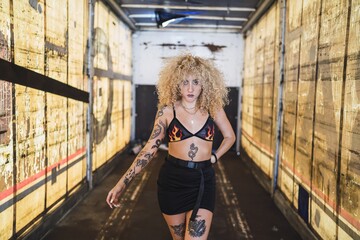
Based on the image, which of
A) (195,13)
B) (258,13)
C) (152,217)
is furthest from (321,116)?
(195,13)

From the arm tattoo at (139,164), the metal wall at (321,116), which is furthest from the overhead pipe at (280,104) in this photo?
the arm tattoo at (139,164)

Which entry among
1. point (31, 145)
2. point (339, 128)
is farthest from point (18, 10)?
point (339, 128)

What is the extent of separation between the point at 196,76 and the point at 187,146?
61 centimetres

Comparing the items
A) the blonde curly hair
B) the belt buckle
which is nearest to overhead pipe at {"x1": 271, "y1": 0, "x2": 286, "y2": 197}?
the blonde curly hair

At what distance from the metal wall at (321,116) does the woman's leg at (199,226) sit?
1.22 metres

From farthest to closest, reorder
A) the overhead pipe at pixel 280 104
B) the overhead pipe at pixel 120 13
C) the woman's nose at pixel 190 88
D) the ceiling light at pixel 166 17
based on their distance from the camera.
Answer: the ceiling light at pixel 166 17 → the overhead pipe at pixel 120 13 → the overhead pipe at pixel 280 104 → the woman's nose at pixel 190 88

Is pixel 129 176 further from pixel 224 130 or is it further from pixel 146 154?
pixel 224 130

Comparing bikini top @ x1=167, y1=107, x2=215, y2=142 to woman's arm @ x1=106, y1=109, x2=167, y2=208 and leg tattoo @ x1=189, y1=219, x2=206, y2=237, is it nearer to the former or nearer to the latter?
woman's arm @ x1=106, y1=109, x2=167, y2=208

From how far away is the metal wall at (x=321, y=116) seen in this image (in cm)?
304

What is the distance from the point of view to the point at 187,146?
290cm

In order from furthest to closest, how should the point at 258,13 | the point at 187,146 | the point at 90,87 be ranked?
the point at 258,13 < the point at 90,87 < the point at 187,146

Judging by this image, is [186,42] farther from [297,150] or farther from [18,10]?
[18,10]

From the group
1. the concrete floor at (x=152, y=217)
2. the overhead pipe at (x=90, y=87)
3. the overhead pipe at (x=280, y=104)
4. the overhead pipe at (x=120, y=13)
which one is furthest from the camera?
the overhead pipe at (x=120, y=13)

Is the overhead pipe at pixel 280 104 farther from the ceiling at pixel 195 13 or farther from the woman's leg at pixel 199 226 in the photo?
the woman's leg at pixel 199 226
